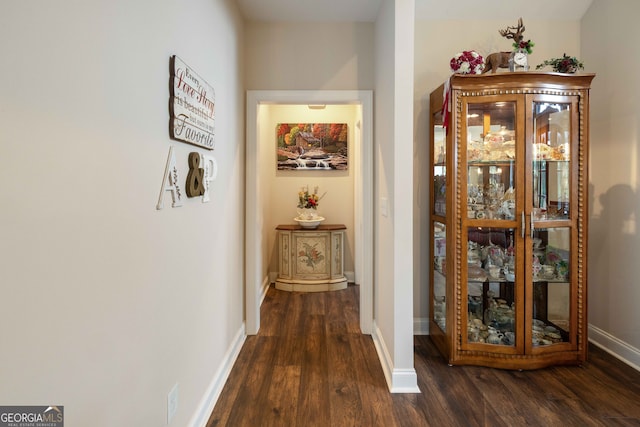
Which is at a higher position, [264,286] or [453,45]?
[453,45]

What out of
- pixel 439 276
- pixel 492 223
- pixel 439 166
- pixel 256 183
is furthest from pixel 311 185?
pixel 492 223

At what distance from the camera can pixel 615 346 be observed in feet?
8.40

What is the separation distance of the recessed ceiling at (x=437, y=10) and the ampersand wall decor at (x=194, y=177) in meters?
1.68

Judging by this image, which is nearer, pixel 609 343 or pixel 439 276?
pixel 609 343

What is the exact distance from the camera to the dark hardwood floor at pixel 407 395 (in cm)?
187

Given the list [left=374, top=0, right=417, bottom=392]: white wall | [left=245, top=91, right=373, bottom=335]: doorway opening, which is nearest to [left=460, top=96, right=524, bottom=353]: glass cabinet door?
[left=374, top=0, right=417, bottom=392]: white wall

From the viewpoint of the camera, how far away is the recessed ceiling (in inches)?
106

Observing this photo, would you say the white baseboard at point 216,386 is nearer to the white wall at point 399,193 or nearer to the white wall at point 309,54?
the white wall at point 399,193

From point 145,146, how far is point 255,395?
1.65 m

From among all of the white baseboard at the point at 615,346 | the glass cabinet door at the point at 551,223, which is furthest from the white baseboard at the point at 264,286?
the white baseboard at the point at 615,346

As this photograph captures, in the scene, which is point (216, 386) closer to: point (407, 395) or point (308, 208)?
point (407, 395)

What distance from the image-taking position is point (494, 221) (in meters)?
2.40

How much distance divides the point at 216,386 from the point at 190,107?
1651 mm

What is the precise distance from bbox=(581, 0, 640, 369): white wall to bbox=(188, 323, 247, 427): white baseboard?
291cm
